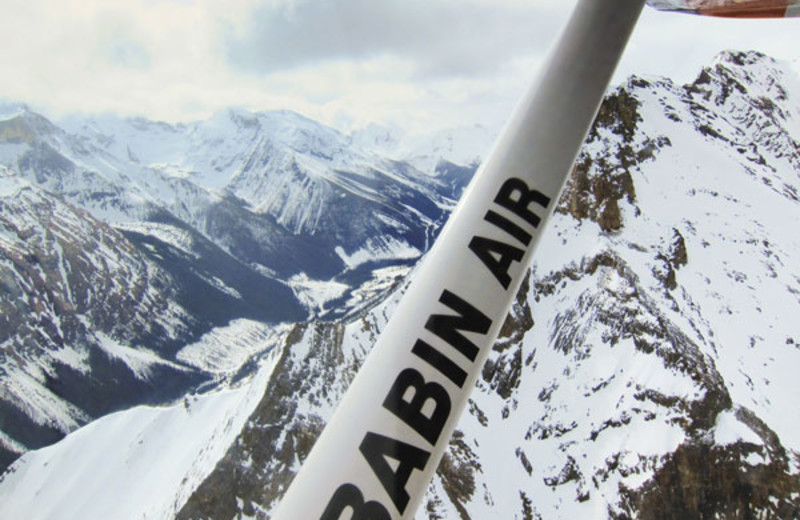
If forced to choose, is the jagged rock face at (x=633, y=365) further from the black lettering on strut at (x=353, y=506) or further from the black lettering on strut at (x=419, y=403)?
the black lettering on strut at (x=353, y=506)

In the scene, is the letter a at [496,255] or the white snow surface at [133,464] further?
the white snow surface at [133,464]

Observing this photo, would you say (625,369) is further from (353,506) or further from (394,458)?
(353,506)

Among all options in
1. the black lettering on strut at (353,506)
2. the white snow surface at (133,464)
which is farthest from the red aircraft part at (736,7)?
the white snow surface at (133,464)

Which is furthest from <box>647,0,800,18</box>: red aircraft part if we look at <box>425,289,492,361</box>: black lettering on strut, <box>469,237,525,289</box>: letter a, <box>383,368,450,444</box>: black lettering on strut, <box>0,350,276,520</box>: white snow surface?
<box>0,350,276,520</box>: white snow surface

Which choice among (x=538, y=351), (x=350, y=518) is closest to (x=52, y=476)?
(x=538, y=351)

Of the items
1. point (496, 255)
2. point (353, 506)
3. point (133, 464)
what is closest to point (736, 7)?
point (496, 255)

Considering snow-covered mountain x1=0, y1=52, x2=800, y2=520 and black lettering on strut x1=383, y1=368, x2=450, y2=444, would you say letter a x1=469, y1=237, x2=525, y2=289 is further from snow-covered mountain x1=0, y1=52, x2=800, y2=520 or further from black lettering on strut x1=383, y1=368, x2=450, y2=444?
snow-covered mountain x1=0, y1=52, x2=800, y2=520

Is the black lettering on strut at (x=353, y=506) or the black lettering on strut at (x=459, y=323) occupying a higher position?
the black lettering on strut at (x=459, y=323)
